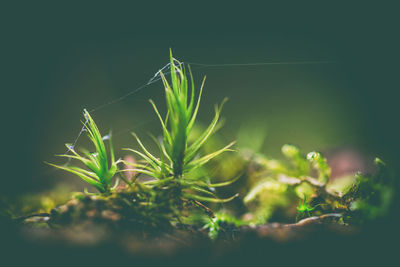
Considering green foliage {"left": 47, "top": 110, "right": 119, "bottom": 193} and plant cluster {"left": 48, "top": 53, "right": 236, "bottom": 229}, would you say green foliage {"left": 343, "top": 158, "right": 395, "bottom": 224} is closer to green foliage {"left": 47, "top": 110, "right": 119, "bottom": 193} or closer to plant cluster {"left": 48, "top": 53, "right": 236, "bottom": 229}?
plant cluster {"left": 48, "top": 53, "right": 236, "bottom": 229}

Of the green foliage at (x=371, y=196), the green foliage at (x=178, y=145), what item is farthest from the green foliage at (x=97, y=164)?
the green foliage at (x=371, y=196)

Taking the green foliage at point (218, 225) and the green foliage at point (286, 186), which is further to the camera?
the green foliage at point (286, 186)

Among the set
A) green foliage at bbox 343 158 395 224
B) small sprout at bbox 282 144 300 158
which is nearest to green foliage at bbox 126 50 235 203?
green foliage at bbox 343 158 395 224

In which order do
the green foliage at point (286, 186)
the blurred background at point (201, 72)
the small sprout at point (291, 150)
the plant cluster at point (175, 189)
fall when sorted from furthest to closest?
the blurred background at point (201, 72) < the small sprout at point (291, 150) < the green foliage at point (286, 186) < the plant cluster at point (175, 189)

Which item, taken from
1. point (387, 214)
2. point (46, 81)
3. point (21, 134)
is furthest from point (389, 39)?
point (21, 134)

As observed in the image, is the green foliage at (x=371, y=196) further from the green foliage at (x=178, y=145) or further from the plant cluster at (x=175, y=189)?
the green foliage at (x=178, y=145)

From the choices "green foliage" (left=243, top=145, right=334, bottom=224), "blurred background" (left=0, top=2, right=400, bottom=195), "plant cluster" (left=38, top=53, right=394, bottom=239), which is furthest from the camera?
"blurred background" (left=0, top=2, right=400, bottom=195)

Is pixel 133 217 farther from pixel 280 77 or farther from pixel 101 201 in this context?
pixel 280 77

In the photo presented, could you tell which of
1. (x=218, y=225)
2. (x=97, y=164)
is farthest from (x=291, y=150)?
(x=97, y=164)

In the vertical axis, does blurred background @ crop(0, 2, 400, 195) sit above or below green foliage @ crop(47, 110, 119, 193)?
above
